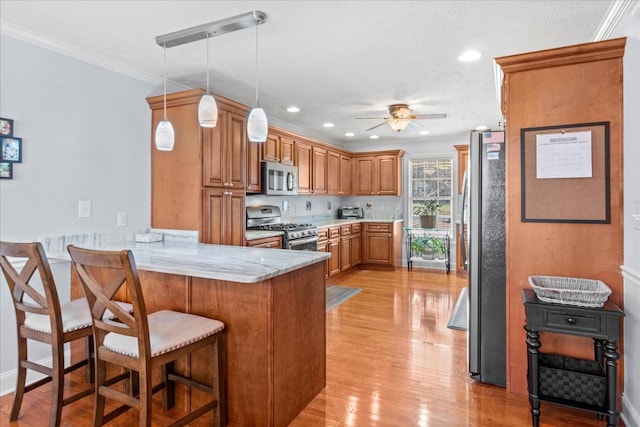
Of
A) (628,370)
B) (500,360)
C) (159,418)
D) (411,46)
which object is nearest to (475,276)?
(500,360)

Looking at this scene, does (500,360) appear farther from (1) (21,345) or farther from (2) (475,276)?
(1) (21,345)

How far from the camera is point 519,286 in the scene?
238 centimetres

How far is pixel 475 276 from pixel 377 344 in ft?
3.61

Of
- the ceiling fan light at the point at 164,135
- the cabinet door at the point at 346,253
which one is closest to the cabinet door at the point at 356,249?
the cabinet door at the point at 346,253

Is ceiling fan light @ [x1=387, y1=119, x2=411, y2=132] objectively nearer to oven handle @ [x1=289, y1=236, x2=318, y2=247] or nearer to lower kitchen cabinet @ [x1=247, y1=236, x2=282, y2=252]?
oven handle @ [x1=289, y1=236, x2=318, y2=247]

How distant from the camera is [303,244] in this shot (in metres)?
4.88

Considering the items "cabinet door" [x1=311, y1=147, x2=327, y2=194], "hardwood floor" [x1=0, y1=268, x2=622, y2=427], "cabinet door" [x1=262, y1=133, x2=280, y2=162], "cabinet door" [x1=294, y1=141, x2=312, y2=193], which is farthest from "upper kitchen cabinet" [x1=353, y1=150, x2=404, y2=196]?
"hardwood floor" [x1=0, y1=268, x2=622, y2=427]

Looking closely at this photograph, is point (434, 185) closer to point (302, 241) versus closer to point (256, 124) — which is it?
point (302, 241)

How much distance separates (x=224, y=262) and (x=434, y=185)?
220 inches

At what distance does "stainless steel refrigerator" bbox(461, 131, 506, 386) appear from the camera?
2520 millimetres

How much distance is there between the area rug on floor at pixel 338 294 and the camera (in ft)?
14.6

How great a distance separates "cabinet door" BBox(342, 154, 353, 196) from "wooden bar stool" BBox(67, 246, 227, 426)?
199 inches

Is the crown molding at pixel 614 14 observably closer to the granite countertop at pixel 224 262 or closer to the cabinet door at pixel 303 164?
the granite countertop at pixel 224 262

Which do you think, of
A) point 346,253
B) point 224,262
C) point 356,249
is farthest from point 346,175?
point 224,262
